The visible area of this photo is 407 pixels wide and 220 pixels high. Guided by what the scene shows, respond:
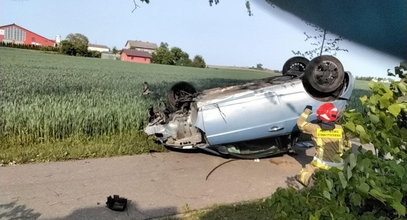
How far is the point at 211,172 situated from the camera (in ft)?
21.3

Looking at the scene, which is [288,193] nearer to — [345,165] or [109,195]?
[345,165]

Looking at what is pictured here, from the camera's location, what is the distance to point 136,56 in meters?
55.1

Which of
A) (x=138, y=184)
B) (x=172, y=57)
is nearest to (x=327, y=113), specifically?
(x=138, y=184)

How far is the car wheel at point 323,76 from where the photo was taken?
622cm

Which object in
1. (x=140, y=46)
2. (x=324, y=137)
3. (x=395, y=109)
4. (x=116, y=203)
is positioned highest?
(x=140, y=46)

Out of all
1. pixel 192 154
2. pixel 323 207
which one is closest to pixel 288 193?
pixel 323 207

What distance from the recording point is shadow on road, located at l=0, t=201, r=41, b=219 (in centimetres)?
440

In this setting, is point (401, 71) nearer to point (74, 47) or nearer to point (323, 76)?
point (323, 76)

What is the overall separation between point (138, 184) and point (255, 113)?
2.34m

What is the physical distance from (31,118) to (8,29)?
69.5m

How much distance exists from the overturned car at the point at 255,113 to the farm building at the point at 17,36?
66.0 metres

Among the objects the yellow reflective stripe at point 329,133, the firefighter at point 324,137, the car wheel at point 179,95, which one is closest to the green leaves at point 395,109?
the firefighter at point 324,137

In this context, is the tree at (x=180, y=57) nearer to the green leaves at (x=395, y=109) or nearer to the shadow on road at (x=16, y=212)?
the shadow on road at (x=16, y=212)

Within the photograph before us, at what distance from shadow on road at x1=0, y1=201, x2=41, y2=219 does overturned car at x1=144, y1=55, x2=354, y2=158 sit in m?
3.07
